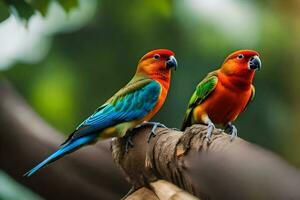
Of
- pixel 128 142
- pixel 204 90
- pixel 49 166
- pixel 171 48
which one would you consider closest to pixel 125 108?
pixel 128 142

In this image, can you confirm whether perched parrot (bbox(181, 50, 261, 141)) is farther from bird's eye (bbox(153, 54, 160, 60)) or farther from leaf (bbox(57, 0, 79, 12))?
leaf (bbox(57, 0, 79, 12))

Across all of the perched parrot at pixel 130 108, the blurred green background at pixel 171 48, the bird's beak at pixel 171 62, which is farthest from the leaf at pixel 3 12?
the blurred green background at pixel 171 48

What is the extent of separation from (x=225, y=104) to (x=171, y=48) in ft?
13.4

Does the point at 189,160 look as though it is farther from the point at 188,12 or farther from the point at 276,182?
the point at 188,12

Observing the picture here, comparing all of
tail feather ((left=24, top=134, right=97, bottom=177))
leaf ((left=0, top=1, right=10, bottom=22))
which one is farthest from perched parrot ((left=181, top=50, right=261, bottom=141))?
leaf ((left=0, top=1, right=10, bottom=22))

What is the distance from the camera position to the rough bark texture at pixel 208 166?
1.19m

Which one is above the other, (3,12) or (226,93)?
(3,12)

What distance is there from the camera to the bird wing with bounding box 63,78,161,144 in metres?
2.16

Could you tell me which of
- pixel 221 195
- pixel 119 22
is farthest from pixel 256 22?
pixel 221 195

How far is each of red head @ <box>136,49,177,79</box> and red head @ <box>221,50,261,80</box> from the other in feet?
0.81

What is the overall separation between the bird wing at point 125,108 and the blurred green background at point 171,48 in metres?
2.42

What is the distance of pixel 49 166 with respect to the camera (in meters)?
3.00

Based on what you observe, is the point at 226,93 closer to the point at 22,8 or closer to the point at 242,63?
the point at 242,63

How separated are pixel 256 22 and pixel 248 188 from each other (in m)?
4.42
